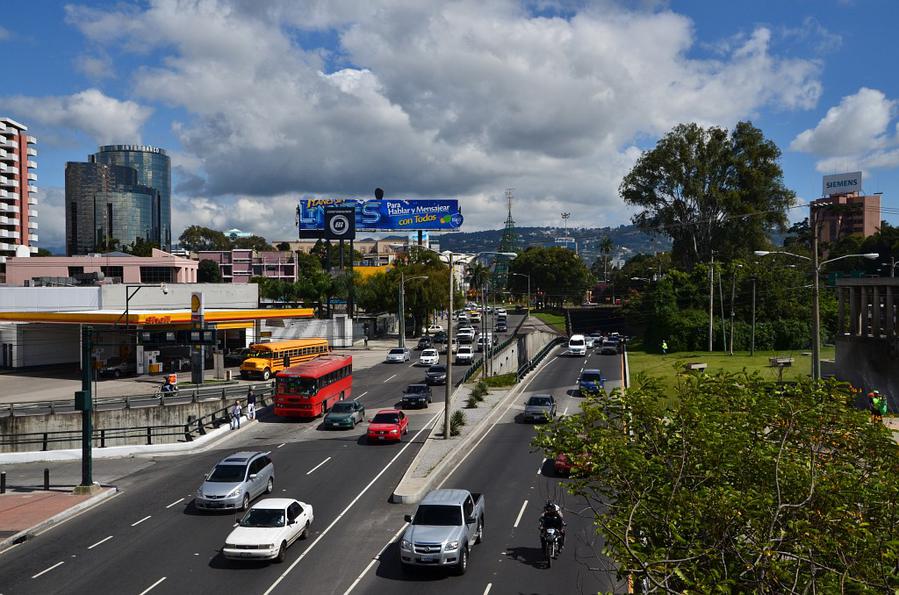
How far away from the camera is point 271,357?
55.3 m

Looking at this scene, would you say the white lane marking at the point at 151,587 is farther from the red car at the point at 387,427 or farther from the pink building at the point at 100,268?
the pink building at the point at 100,268

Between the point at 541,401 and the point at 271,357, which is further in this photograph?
the point at 271,357

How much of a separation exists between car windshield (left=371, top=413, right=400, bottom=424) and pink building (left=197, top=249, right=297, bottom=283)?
124m

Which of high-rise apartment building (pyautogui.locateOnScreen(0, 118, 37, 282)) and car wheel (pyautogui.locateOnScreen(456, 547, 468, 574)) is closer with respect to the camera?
car wheel (pyautogui.locateOnScreen(456, 547, 468, 574))

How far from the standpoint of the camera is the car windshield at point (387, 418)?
34.9 metres

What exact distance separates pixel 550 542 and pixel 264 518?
775cm

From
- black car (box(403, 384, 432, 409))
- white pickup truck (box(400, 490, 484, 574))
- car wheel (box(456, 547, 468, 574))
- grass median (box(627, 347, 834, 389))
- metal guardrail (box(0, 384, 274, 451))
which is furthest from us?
grass median (box(627, 347, 834, 389))

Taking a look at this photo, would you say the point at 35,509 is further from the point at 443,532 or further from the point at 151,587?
the point at 443,532

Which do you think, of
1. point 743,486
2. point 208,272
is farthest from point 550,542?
point 208,272

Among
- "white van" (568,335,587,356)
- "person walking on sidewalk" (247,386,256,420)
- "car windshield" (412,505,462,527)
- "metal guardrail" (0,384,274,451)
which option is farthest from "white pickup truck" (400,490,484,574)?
"white van" (568,335,587,356)

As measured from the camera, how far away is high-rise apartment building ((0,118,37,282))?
116812 mm

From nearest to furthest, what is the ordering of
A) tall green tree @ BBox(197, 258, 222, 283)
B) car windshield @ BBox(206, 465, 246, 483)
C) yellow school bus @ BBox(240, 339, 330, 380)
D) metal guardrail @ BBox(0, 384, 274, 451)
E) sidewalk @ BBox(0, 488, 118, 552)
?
sidewalk @ BBox(0, 488, 118, 552), car windshield @ BBox(206, 465, 246, 483), metal guardrail @ BBox(0, 384, 274, 451), yellow school bus @ BBox(240, 339, 330, 380), tall green tree @ BBox(197, 258, 222, 283)

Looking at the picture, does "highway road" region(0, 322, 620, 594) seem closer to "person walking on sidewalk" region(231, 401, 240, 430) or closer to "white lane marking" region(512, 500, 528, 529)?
"white lane marking" region(512, 500, 528, 529)

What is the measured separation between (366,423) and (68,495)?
53.4 feet
